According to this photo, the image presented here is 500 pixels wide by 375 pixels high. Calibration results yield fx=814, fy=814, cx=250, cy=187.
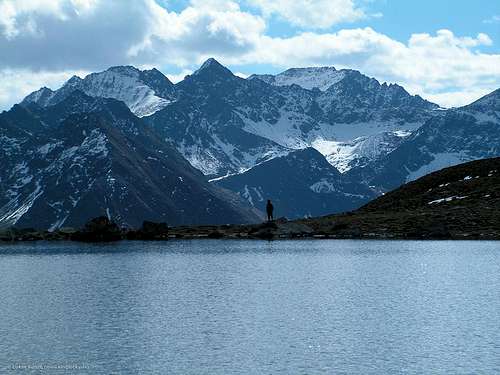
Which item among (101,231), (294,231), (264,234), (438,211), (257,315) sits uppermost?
(438,211)

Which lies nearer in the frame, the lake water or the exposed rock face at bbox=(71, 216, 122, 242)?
the lake water

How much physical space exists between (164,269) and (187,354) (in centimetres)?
4776

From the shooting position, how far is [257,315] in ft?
195

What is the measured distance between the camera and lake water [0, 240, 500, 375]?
45.2 meters

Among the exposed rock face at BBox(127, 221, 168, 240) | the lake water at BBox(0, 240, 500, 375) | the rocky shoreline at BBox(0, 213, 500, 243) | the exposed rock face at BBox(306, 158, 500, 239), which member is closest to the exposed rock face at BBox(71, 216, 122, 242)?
the rocky shoreline at BBox(0, 213, 500, 243)

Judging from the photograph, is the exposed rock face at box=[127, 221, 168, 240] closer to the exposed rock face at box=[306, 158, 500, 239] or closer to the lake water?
the exposed rock face at box=[306, 158, 500, 239]

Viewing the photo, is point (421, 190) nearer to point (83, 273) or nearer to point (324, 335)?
point (83, 273)

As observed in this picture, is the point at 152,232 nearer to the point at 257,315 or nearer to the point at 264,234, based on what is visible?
the point at 264,234

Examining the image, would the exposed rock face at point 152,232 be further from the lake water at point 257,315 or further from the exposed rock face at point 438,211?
the lake water at point 257,315

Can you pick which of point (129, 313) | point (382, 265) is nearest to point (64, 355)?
point (129, 313)

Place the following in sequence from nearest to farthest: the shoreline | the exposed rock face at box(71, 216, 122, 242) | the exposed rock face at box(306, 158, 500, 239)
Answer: the shoreline → the exposed rock face at box(306, 158, 500, 239) → the exposed rock face at box(71, 216, 122, 242)

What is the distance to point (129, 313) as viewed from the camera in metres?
61.2

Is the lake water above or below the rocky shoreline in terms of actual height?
below

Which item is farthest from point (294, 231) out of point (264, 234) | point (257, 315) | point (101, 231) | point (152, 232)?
point (257, 315)
